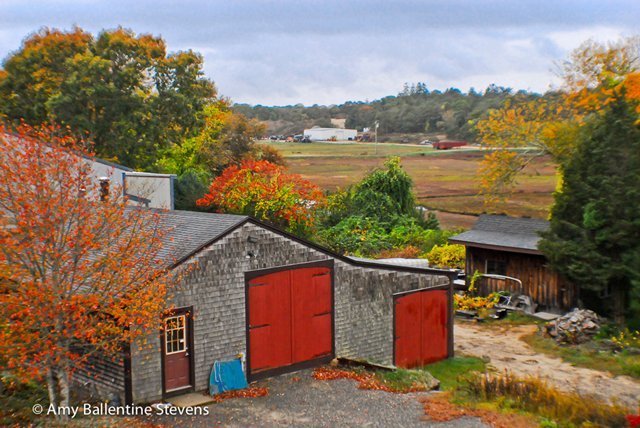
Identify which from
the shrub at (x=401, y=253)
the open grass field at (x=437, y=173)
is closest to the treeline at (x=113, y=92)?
the shrub at (x=401, y=253)

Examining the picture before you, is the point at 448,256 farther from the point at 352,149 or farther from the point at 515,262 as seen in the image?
the point at 352,149

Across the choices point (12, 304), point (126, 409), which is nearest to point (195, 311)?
point (126, 409)

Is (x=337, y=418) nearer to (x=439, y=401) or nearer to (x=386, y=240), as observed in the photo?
(x=439, y=401)

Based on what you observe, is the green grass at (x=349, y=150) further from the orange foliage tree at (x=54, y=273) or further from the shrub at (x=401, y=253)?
the orange foliage tree at (x=54, y=273)

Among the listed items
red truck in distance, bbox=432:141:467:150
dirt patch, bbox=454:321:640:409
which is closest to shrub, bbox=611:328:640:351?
dirt patch, bbox=454:321:640:409

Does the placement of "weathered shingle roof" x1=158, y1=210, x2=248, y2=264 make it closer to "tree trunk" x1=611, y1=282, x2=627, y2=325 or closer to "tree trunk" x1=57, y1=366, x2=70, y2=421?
"tree trunk" x1=57, y1=366, x2=70, y2=421

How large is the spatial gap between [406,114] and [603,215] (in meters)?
88.8

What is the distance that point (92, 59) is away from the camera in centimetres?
4200

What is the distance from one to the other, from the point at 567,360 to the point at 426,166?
57.2m

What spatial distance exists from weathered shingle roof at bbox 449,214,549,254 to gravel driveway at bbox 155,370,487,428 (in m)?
13.5

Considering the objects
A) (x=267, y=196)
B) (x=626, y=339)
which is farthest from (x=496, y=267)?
(x=267, y=196)

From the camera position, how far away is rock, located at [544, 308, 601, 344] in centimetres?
2408

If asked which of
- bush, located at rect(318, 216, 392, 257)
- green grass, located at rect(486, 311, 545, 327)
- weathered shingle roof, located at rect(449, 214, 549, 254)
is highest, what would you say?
weathered shingle roof, located at rect(449, 214, 549, 254)

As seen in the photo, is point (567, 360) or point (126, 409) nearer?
point (126, 409)
